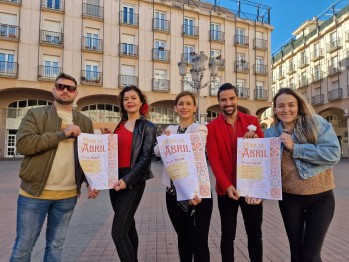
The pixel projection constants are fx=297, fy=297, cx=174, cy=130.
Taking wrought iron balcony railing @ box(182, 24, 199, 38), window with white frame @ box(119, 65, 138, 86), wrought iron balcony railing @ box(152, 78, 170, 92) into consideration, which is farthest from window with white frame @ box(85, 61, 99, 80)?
wrought iron balcony railing @ box(182, 24, 199, 38)

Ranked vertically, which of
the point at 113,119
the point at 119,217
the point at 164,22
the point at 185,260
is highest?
the point at 164,22

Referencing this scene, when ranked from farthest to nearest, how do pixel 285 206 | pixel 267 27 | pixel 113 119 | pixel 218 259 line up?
pixel 267 27
pixel 113 119
pixel 218 259
pixel 285 206

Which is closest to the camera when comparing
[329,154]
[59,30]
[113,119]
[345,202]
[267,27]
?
[329,154]

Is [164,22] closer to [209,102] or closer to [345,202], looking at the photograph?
[209,102]

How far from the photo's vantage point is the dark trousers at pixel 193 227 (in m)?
3.00

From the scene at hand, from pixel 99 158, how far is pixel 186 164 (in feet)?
2.86

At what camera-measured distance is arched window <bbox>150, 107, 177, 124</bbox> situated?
30670mm

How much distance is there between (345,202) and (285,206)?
666 cm

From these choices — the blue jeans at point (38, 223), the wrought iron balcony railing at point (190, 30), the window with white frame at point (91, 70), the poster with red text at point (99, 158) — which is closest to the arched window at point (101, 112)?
the window with white frame at point (91, 70)

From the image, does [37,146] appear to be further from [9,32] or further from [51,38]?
[9,32]

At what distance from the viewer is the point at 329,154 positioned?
2.62 meters

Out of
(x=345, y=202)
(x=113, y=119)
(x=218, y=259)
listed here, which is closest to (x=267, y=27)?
(x=113, y=119)

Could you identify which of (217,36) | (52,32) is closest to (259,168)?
(52,32)

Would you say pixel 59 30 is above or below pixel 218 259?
above
